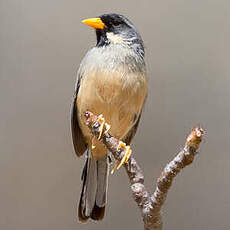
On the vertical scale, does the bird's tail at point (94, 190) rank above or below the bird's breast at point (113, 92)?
below

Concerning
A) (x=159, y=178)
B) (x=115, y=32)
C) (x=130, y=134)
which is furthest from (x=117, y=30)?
(x=159, y=178)

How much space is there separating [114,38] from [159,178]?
0.83 metres

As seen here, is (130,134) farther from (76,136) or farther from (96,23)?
(96,23)

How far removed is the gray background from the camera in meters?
2.41

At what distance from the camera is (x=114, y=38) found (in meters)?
2.01

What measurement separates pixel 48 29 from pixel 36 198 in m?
0.85

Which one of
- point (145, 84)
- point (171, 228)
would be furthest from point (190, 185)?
point (145, 84)

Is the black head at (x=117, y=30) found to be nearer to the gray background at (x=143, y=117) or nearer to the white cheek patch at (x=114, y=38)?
the white cheek patch at (x=114, y=38)

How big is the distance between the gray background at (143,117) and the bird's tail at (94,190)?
13.2 inches

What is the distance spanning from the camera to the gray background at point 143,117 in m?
2.41

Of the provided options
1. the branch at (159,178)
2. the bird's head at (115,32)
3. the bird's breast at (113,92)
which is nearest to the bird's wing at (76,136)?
the bird's breast at (113,92)

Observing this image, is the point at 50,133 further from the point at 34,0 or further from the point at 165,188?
the point at 165,188

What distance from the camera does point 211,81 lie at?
241 centimetres

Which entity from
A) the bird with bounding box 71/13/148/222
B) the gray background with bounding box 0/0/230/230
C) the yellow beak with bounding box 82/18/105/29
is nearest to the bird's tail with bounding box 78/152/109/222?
the bird with bounding box 71/13/148/222
